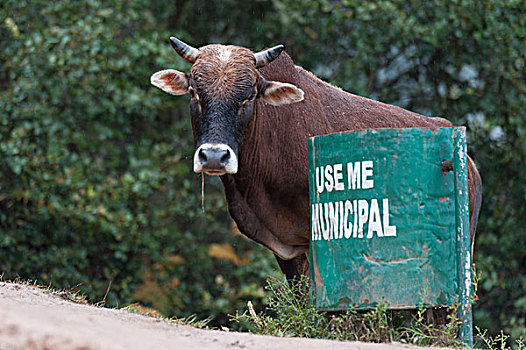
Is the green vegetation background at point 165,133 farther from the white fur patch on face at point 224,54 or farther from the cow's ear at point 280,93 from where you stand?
the cow's ear at point 280,93

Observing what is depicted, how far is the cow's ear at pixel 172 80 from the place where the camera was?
21.5 ft

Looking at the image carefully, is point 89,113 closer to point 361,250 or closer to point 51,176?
point 51,176

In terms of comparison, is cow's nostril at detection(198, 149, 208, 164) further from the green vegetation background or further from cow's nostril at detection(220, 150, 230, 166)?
the green vegetation background

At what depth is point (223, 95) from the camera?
20.0 ft

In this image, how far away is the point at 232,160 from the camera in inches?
229

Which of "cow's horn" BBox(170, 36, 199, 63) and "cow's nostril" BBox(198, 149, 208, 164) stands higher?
"cow's horn" BBox(170, 36, 199, 63)

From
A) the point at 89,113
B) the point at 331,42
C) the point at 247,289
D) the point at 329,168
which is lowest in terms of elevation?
the point at 247,289

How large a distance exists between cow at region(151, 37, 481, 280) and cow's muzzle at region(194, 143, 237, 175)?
110mm

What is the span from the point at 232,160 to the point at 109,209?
5052 millimetres

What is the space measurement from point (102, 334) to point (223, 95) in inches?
117

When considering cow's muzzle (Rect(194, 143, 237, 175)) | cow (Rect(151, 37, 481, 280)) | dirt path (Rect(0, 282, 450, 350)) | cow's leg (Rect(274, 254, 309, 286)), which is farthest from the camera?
cow's leg (Rect(274, 254, 309, 286))

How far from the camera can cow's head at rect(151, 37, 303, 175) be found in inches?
229

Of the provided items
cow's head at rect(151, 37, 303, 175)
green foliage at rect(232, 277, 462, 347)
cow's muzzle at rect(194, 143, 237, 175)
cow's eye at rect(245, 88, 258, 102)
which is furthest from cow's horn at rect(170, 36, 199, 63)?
green foliage at rect(232, 277, 462, 347)

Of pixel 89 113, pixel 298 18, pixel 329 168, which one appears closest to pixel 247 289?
pixel 89 113
